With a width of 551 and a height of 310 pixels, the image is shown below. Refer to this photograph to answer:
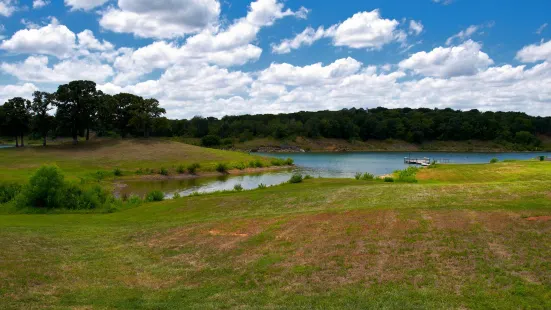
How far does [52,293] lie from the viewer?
13.8m

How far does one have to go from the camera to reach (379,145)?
19400cm

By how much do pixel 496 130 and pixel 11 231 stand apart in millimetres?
206351

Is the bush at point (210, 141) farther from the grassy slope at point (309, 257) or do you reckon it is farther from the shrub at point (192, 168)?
the grassy slope at point (309, 257)

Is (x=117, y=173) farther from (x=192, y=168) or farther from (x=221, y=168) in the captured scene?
(x=221, y=168)

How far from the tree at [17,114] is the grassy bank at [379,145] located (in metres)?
87.6

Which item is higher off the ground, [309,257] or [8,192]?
[309,257]

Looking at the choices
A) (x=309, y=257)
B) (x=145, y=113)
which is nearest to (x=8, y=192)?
(x=309, y=257)

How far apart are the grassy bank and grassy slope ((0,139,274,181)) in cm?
7802

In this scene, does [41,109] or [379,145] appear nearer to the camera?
[41,109]

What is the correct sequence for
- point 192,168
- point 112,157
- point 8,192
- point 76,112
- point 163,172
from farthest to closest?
point 76,112 → point 112,157 → point 192,168 → point 163,172 → point 8,192

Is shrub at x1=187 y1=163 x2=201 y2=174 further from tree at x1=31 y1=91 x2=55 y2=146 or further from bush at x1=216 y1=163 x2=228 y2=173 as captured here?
tree at x1=31 y1=91 x2=55 y2=146

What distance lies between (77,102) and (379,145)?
434ft

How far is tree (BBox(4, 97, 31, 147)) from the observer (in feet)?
298

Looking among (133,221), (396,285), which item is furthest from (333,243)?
(133,221)
